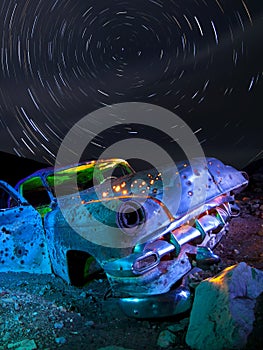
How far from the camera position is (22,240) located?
475 centimetres

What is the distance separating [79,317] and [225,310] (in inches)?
61.5

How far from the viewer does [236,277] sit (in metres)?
3.04

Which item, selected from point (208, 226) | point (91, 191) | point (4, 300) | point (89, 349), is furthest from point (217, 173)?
point (4, 300)

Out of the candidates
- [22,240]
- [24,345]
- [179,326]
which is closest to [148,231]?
[179,326]

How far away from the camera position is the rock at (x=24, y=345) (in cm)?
314

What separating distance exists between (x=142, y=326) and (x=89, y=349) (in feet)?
1.74

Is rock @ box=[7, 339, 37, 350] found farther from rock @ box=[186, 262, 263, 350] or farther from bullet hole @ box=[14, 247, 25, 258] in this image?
bullet hole @ box=[14, 247, 25, 258]

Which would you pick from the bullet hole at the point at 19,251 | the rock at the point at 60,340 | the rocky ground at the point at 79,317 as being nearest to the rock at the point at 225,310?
the rocky ground at the point at 79,317

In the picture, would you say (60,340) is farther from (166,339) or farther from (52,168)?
(52,168)

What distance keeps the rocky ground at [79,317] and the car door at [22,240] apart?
203 millimetres

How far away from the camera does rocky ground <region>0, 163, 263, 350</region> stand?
3.12 m

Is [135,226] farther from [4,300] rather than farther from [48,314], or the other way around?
→ [4,300]

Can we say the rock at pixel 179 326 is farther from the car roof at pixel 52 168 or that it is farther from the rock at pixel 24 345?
the car roof at pixel 52 168

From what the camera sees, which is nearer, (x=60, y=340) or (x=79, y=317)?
(x=60, y=340)
